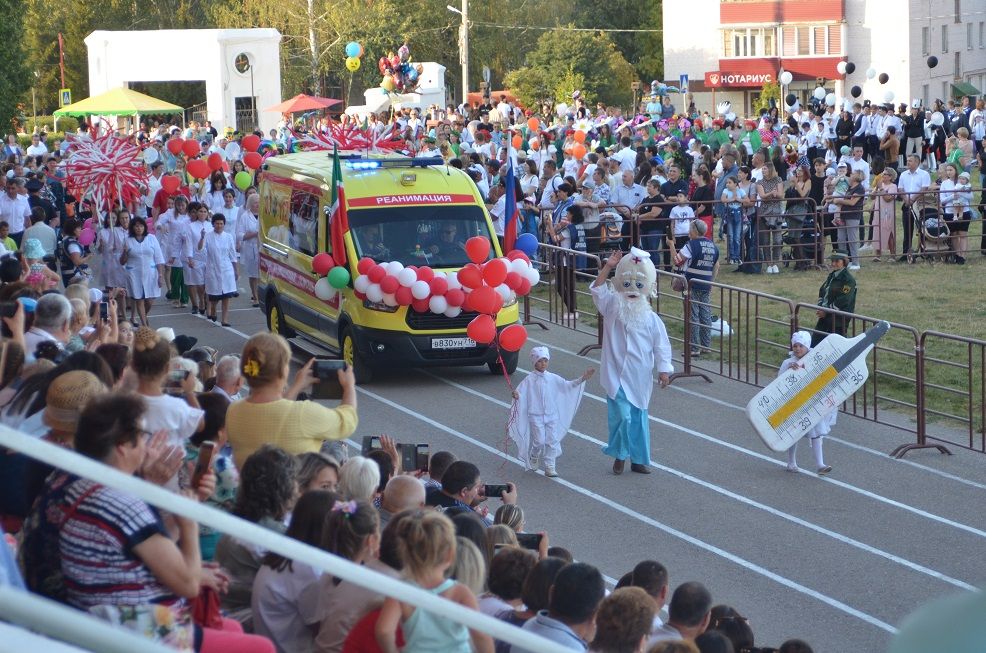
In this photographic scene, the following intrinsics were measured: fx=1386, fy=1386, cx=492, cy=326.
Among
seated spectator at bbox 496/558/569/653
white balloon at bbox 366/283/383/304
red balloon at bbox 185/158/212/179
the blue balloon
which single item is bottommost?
seated spectator at bbox 496/558/569/653

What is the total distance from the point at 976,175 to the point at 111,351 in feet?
95.6

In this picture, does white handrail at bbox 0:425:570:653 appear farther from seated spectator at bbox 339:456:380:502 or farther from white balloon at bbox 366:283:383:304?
white balloon at bbox 366:283:383:304

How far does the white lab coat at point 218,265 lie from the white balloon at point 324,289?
382cm

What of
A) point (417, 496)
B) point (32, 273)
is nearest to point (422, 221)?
point (32, 273)


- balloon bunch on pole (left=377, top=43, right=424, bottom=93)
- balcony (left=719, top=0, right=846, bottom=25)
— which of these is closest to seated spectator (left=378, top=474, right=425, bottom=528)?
balloon bunch on pole (left=377, top=43, right=424, bottom=93)

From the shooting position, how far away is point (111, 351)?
769 cm

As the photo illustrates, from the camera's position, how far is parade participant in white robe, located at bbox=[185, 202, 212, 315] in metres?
19.1

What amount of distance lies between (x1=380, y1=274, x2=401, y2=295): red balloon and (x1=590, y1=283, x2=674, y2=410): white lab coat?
2.78 metres

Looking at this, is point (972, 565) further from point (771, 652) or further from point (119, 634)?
point (119, 634)

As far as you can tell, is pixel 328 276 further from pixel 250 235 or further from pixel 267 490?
pixel 267 490

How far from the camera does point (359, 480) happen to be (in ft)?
21.7

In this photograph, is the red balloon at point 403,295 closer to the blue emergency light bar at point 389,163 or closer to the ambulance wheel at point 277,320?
the blue emergency light bar at point 389,163

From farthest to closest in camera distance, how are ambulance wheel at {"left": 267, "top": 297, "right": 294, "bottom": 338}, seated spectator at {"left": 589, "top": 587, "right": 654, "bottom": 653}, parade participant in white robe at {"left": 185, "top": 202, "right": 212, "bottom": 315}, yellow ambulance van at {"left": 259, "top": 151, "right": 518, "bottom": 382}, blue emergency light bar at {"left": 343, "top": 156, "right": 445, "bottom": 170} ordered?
parade participant in white robe at {"left": 185, "top": 202, "right": 212, "bottom": 315} < ambulance wheel at {"left": 267, "top": 297, "right": 294, "bottom": 338} < blue emergency light bar at {"left": 343, "top": 156, "right": 445, "bottom": 170} < yellow ambulance van at {"left": 259, "top": 151, "right": 518, "bottom": 382} < seated spectator at {"left": 589, "top": 587, "right": 654, "bottom": 653}

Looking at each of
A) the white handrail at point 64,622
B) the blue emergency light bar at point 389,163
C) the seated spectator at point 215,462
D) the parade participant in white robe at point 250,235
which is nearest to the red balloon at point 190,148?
the parade participant in white robe at point 250,235
